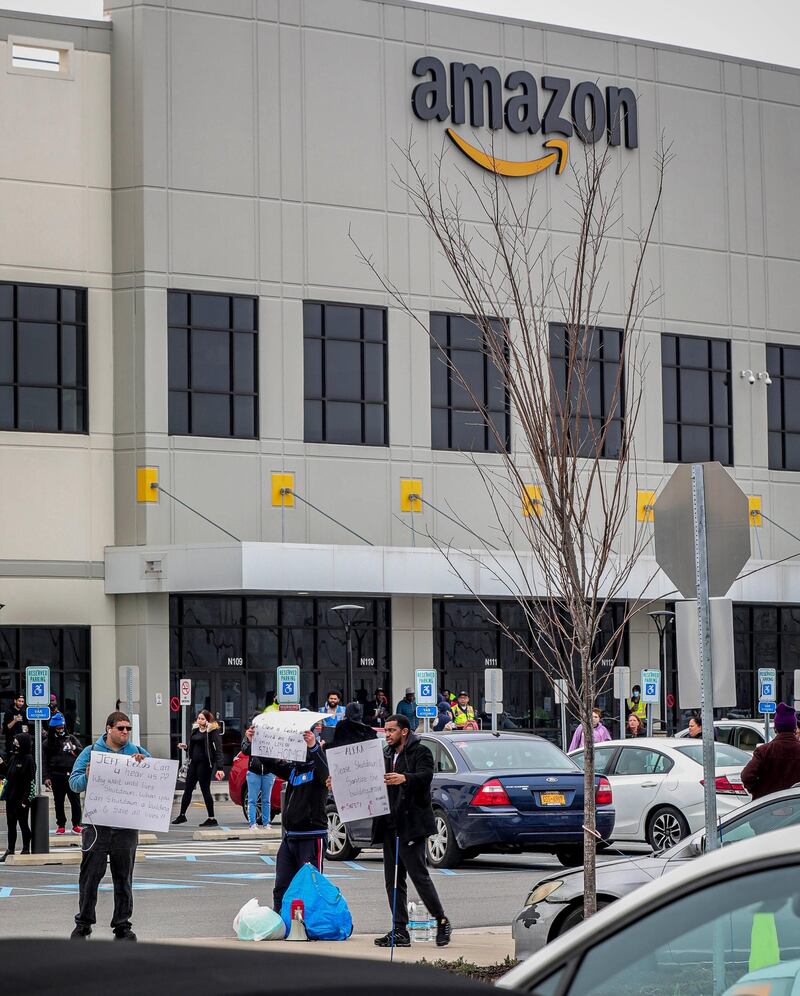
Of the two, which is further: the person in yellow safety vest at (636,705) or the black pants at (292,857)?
the person in yellow safety vest at (636,705)

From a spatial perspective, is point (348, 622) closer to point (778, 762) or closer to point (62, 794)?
point (62, 794)

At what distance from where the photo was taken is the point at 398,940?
14094mm

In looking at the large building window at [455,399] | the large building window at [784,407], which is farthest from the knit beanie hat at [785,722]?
the large building window at [784,407]

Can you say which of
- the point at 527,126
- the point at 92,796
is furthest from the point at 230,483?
the point at 92,796

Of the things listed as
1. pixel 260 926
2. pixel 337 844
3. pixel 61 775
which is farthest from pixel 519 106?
pixel 260 926

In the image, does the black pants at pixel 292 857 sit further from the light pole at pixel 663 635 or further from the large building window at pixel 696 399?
the large building window at pixel 696 399

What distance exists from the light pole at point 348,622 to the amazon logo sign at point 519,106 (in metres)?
11.2

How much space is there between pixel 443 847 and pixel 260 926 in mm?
7062

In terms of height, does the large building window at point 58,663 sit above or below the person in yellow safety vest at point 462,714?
above

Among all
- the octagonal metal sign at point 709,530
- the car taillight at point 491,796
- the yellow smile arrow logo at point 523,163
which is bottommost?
the car taillight at point 491,796

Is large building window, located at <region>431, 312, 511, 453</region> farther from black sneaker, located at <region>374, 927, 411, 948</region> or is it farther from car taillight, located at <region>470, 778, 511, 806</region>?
black sneaker, located at <region>374, 927, 411, 948</region>

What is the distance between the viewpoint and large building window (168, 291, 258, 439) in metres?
41.0

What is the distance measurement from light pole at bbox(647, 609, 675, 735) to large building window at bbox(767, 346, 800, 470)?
5785 millimetres

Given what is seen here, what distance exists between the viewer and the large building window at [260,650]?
4128 cm
